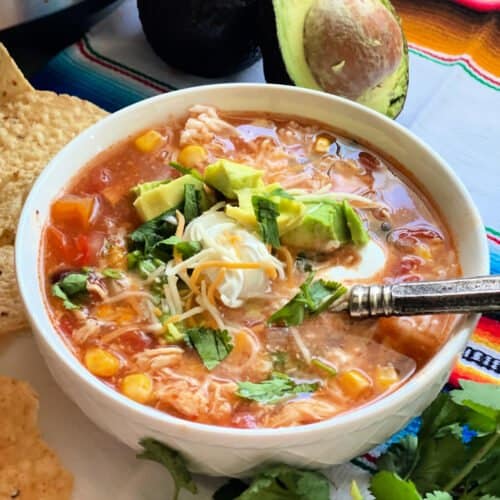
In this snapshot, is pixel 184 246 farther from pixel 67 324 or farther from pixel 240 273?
pixel 67 324

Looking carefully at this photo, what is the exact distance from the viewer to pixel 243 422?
4.87 feet

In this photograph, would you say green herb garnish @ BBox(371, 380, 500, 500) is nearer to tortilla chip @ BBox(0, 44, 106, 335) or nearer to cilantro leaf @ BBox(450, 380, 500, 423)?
cilantro leaf @ BBox(450, 380, 500, 423)

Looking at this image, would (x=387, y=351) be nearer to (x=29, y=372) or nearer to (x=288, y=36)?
(x=29, y=372)

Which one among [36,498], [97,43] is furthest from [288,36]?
[36,498]

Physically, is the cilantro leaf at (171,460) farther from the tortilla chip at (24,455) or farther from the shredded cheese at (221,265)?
the shredded cheese at (221,265)

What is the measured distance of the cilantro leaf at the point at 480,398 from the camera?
4.95ft

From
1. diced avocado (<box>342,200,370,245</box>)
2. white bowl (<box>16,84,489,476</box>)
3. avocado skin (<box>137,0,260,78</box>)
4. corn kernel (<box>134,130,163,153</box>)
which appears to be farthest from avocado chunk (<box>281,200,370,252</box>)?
avocado skin (<box>137,0,260,78</box>)

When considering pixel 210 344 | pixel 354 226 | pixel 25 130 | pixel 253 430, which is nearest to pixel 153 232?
pixel 210 344

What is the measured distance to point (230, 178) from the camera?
69.8 inches

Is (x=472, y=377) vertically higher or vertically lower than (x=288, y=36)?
lower

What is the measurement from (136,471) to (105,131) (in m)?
0.76

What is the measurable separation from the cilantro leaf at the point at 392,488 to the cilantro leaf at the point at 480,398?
0.65 ft

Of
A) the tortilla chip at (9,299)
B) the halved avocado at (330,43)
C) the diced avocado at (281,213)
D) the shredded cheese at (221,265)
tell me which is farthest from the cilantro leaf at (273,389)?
the halved avocado at (330,43)

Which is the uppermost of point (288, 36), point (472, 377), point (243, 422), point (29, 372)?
point (288, 36)
